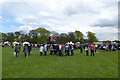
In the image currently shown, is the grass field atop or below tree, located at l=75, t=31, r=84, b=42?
below

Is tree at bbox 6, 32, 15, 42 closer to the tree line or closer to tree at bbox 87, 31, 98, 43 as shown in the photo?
the tree line

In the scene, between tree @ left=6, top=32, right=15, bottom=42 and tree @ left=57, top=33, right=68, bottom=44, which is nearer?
tree @ left=57, top=33, right=68, bottom=44

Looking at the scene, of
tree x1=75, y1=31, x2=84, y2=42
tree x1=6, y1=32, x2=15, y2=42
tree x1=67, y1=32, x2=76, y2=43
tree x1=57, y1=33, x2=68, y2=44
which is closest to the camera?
tree x1=57, y1=33, x2=68, y2=44

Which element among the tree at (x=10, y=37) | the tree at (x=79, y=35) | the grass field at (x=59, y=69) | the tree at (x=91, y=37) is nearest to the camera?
the grass field at (x=59, y=69)

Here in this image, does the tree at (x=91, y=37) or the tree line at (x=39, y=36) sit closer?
the tree line at (x=39, y=36)

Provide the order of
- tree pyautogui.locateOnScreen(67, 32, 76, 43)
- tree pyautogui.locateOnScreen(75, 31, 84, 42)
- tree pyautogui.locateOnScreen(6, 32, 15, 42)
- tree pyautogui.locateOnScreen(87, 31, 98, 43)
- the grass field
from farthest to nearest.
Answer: tree pyautogui.locateOnScreen(87, 31, 98, 43)
tree pyautogui.locateOnScreen(75, 31, 84, 42)
tree pyautogui.locateOnScreen(6, 32, 15, 42)
tree pyautogui.locateOnScreen(67, 32, 76, 43)
the grass field

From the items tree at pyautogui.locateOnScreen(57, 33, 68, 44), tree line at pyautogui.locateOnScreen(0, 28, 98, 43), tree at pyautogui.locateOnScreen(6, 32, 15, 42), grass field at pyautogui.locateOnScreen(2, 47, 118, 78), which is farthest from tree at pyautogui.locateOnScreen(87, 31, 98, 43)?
grass field at pyautogui.locateOnScreen(2, 47, 118, 78)

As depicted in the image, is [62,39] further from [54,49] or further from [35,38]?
[54,49]

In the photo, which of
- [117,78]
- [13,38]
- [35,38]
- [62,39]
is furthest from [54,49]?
[13,38]

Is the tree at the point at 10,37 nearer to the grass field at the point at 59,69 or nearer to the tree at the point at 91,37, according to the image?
the tree at the point at 91,37

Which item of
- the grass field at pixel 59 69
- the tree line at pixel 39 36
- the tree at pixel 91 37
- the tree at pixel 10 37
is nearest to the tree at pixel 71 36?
the tree line at pixel 39 36

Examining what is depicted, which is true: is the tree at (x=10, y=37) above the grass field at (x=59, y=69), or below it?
above

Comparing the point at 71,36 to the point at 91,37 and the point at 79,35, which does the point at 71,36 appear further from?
the point at 91,37

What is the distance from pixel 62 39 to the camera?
117125mm
